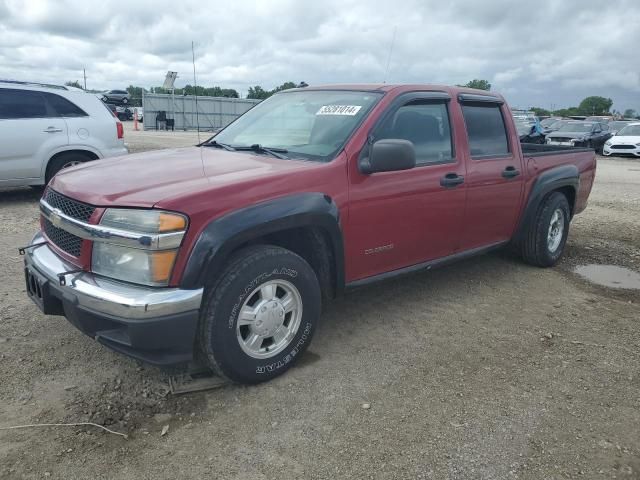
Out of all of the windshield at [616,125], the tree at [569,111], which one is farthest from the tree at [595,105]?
the windshield at [616,125]

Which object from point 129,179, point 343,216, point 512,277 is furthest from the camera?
point 512,277

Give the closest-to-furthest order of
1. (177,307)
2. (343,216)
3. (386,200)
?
(177,307) < (343,216) < (386,200)

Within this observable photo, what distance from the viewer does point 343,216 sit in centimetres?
341

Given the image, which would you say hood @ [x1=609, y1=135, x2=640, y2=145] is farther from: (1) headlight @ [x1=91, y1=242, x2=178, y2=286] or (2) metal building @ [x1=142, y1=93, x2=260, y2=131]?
(1) headlight @ [x1=91, y1=242, x2=178, y2=286]

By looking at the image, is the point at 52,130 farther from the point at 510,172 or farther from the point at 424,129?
the point at 510,172

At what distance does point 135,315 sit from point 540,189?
4.06 metres

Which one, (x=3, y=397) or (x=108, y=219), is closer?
(x=108, y=219)

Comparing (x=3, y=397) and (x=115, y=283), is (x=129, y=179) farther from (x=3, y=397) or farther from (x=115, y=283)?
(x=3, y=397)

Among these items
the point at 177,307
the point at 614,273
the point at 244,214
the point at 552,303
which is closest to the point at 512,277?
the point at 552,303

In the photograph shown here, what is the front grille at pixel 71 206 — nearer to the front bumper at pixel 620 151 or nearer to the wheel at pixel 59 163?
the wheel at pixel 59 163

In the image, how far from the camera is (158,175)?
3141mm

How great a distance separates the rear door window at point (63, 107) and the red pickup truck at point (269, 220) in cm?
459

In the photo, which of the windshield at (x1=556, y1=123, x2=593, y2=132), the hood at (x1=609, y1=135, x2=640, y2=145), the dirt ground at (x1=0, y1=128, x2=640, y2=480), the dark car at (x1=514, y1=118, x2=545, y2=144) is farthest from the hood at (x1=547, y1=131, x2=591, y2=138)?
the dirt ground at (x1=0, y1=128, x2=640, y2=480)

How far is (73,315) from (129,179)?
2.65ft
